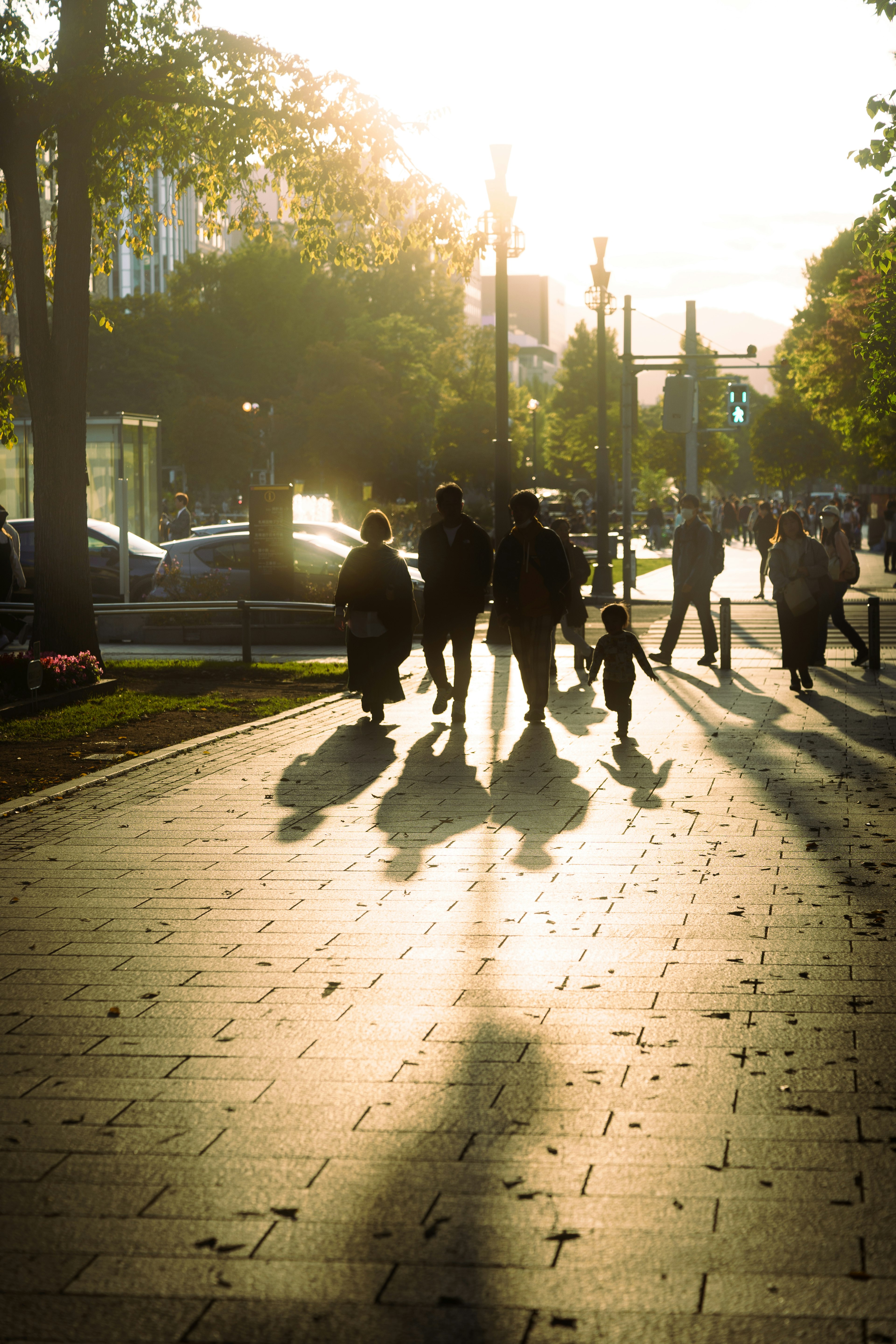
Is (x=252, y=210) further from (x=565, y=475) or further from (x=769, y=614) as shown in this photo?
(x=565, y=475)

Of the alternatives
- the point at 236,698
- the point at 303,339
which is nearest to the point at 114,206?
the point at 236,698

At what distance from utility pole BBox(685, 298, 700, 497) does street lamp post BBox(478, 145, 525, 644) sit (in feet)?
36.5

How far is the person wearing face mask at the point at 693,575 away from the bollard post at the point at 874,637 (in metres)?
1.56

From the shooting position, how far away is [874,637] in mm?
16781

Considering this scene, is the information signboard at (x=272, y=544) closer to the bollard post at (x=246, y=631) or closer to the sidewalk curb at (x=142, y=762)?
the bollard post at (x=246, y=631)

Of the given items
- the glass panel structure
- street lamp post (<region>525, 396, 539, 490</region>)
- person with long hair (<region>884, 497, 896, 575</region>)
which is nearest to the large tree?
the glass panel structure

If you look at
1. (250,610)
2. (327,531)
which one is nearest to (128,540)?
(327,531)

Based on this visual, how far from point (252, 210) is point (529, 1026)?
47.6ft

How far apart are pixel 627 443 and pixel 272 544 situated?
16347 mm

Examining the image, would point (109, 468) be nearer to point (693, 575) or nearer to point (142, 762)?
point (693, 575)

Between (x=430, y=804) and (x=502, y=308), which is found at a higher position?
(x=502, y=308)

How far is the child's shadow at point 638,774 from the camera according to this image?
9.22 meters

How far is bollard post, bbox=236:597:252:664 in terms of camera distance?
58.1ft

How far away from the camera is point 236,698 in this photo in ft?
48.9
